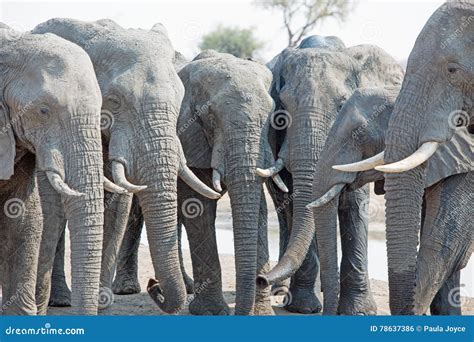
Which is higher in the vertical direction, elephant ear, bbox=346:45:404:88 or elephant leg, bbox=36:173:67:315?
elephant ear, bbox=346:45:404:88

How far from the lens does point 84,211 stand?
6.31 metres

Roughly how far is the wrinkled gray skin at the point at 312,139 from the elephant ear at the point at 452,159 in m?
1.07

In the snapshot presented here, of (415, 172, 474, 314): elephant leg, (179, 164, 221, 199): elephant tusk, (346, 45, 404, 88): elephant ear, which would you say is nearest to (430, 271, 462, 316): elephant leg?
(415, 172, 474, 314): elephant leg

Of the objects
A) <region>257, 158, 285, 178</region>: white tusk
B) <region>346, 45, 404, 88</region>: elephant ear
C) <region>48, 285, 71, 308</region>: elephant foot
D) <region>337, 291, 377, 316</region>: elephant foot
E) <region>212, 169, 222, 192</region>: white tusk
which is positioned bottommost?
<region>48, 285, 71, 308</region>: elephant foot

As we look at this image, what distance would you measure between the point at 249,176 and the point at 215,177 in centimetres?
27

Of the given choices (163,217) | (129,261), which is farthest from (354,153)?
(129,261)

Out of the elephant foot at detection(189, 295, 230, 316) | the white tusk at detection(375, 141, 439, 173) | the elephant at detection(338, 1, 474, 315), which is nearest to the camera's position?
the white tusk at detection(375, 141, 439, 173)

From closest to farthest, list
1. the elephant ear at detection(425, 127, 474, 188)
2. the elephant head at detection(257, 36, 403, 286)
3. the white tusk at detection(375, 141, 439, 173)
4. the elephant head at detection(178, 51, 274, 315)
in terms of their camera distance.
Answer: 1. the white tusk at detection(375, 141, 439, 173)
2. the elephant ear at detection(425, 127, 474, 188)
3. the elephant head at detection(178, 51, 274, 315)
4. the elephant head at detection(257, 36, 403, 286)

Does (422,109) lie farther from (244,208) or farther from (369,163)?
(244,208)

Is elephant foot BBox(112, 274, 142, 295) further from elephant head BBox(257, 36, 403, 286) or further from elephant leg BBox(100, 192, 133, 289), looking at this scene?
elephant head BBox(257, 36, 403, 286)

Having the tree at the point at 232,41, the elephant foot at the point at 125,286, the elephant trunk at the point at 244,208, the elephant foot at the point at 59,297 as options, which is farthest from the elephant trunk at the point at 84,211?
the tree at the point at 232,41

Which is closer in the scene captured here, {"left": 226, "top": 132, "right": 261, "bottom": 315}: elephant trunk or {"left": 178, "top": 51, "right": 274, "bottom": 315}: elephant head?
{"left": 226, "top": 132, "right": 261, "bottom": 315}: elephant trunk

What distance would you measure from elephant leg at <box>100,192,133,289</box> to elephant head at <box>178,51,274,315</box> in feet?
2.19

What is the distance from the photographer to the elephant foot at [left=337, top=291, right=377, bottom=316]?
27.7 feet
